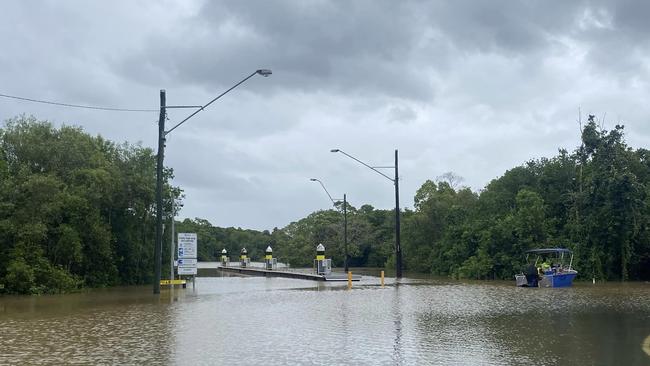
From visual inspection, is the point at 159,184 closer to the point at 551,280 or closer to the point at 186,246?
the point at 186,246

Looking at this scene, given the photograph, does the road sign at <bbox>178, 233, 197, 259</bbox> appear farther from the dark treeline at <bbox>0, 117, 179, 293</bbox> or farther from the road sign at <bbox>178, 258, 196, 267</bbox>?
the dark treeline at <bbox>0, 117, 179, 293</bbox>

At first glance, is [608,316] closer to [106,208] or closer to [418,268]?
[106,208]

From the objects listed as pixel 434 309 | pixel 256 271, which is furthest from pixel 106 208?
pixel 434 309

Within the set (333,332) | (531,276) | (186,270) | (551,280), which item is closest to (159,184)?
(186,270)

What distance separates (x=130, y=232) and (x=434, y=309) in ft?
82.3

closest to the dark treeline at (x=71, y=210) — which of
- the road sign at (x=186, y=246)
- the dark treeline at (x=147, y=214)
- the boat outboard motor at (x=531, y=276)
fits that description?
the dark treeline at (x=147, y=214)

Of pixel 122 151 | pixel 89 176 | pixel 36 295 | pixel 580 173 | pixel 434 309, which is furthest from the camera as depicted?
pixel 580 173

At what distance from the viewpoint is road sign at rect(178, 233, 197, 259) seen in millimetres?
32719

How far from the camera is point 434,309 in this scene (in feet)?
63.8

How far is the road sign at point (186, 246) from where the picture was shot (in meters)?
32.7

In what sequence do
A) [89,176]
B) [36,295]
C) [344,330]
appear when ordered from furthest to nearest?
1. [89,176]
2. [36,295]
3. [344,330]

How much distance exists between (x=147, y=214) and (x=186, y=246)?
8.16 metres

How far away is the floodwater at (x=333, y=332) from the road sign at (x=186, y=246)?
9487 mm

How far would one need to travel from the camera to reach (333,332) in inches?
553
